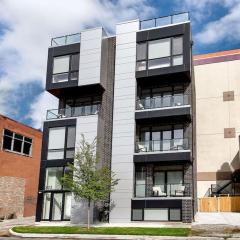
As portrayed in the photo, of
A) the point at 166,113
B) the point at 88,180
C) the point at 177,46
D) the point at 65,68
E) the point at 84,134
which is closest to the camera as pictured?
the point at 88,180

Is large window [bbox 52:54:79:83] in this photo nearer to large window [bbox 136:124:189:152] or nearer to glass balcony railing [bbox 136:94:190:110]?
glass balcony railing [bbox 136:94:190:110]

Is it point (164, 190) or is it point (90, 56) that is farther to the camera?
point (90, 56)

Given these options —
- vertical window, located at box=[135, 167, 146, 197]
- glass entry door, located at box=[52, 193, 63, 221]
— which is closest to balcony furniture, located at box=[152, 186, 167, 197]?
vertical window, located at box=[135, 167, 146, 197]

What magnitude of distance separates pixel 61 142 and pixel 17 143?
11.6 m

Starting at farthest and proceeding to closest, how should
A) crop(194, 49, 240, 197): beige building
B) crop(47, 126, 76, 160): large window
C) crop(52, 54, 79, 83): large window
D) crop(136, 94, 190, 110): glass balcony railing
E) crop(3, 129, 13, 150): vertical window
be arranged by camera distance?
crop(3, 129, 13, 150): vertical window
crop(194, 49, 240, 197): beige building
crop(52, 54, 79, 83): large window
crop(47, 126, 76, 160): large window
crop(136, 94, 190, 110): glass balcony railing

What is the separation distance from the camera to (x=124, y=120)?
3238 centimetres

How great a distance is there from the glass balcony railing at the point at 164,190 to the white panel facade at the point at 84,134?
4.23 metres

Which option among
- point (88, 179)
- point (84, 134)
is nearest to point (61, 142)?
point (84, 134)

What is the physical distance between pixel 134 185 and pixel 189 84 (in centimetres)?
937

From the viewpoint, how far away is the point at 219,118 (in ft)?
136

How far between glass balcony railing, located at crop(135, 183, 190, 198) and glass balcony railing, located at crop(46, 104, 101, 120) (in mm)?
6982

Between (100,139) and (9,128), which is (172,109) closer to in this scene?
(100,139)

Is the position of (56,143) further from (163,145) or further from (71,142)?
(163,145)

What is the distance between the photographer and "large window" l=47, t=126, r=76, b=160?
32.2 m
